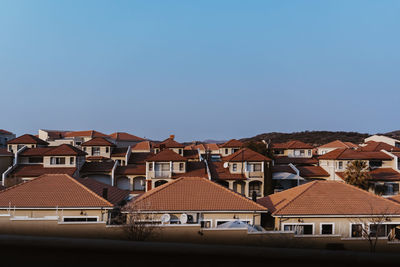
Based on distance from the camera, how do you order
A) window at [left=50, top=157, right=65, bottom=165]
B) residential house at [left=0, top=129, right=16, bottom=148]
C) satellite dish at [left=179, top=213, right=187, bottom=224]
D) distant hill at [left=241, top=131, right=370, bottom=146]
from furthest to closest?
distant hill at [left=241, top=131, right=370, bottom=146] → residential house at [left=0, top=129, right=16, bottom=148] → window at [left=50, top=157, right=65, bottom=165] → satellite dish at [left=179, top=213, right=187, bottom=224]

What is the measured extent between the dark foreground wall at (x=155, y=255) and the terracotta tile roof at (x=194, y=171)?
26.9 metres

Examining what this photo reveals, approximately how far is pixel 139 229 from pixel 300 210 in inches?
315

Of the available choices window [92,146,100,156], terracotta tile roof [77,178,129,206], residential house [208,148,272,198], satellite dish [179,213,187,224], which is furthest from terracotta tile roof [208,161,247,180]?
window [92,146,100,156]

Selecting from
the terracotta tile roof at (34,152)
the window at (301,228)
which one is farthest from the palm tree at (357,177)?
the terracotta tile roof at (34,152)

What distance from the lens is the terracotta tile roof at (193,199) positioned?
51.5ft

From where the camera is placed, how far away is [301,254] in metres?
2.43

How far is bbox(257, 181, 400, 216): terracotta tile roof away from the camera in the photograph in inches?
604

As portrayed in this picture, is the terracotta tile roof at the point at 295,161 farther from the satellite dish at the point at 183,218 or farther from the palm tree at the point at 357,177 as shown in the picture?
the satellite dish at the point at 183,218

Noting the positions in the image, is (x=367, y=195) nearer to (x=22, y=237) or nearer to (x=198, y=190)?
(x=198, y=190)

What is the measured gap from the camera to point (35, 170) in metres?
30.5

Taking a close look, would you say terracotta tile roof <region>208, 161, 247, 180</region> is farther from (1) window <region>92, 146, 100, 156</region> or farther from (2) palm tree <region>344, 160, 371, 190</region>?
(1) window <region>92, 146, 100, 156</region>

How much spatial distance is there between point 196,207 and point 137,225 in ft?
14.6

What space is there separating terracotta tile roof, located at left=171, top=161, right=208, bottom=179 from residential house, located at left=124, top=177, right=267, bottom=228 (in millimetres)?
12697

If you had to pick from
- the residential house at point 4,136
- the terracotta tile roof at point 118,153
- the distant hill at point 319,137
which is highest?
the distant hill at point 319,137
